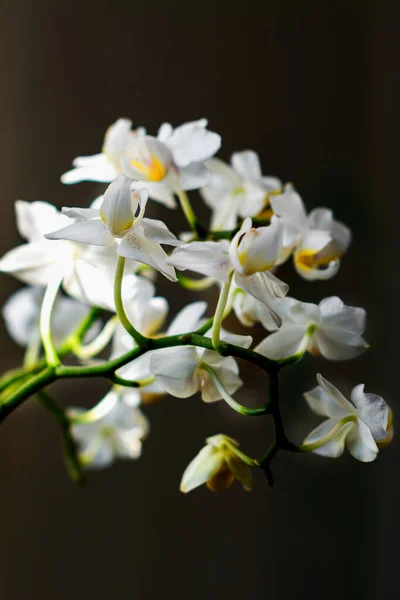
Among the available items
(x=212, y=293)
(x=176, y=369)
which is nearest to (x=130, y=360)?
(x=176, y=369)

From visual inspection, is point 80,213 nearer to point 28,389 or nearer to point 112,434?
point 28,389

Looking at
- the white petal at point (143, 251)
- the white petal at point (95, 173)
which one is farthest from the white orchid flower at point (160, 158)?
the white petal at point (143, 251)

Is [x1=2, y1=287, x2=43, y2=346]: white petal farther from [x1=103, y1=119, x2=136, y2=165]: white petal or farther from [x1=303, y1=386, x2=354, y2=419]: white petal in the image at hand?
[x1=303, y1=386, x2=354, y2=419]: white petal

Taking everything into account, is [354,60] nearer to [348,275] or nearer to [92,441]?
[348,275]

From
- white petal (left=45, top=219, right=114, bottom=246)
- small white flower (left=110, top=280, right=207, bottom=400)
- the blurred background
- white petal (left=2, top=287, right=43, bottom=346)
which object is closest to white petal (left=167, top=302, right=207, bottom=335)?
small white flower (left=110, top=280, right=207, bottom=400)

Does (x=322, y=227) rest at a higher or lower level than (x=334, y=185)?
higher

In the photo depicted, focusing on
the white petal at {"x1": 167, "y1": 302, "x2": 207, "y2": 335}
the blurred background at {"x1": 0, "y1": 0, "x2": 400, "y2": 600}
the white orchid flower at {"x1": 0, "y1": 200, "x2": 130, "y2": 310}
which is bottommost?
the blurred background at {"x1": 0, "y1": 0, "x2": 400, "y2": 600}

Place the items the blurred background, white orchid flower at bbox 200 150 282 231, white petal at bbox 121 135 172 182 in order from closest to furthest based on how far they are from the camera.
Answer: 1. white petal at bbox 121 135 172 182
2. white orchid flower at bbox 200 150 282 231
3. the blurred background

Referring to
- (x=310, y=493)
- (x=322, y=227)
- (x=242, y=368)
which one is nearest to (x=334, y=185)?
(x=242, y=368)
